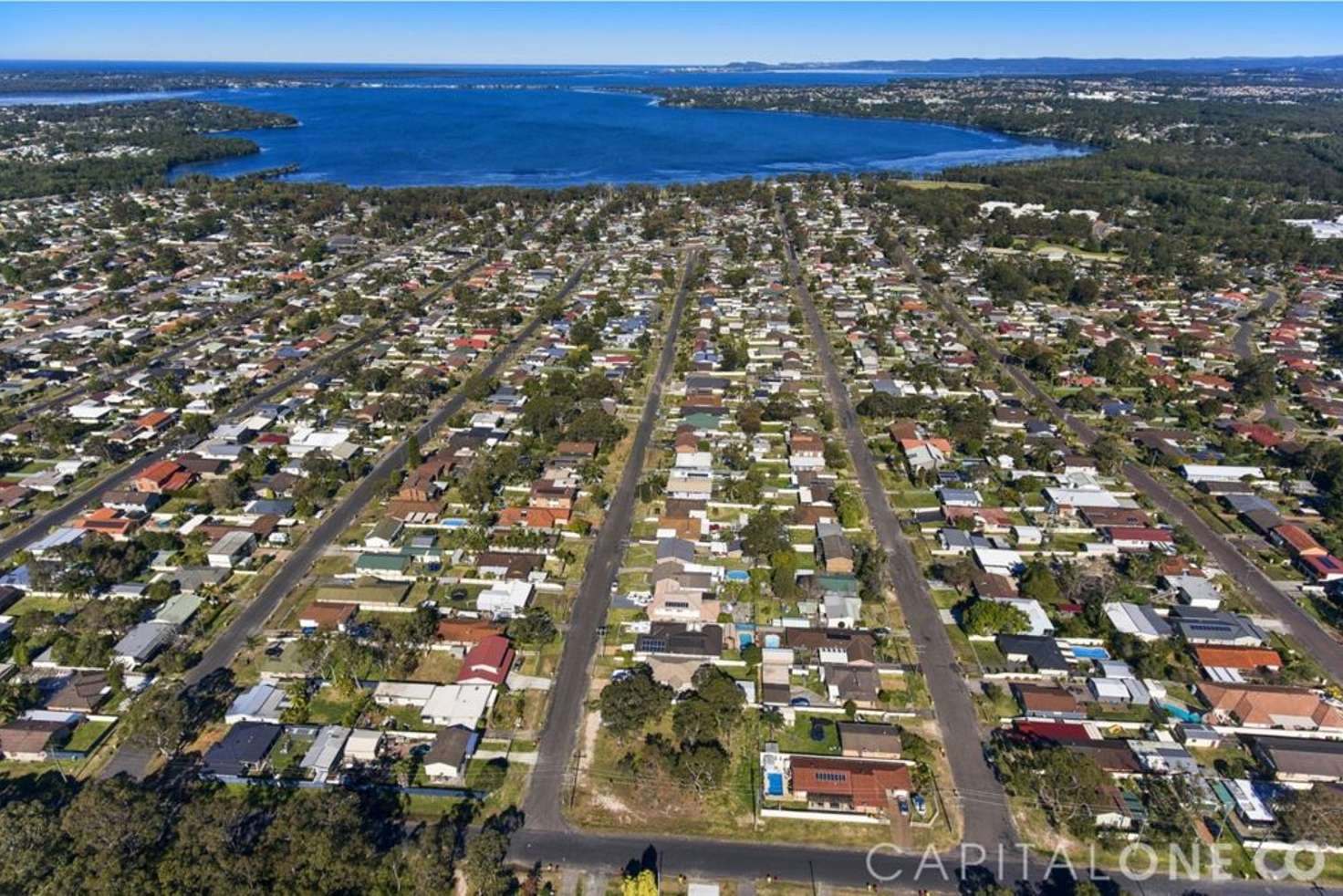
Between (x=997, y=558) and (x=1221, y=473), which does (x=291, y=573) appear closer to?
(x=997, y=558)

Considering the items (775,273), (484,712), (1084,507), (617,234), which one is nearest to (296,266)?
(617,234)

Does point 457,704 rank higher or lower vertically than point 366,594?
lower

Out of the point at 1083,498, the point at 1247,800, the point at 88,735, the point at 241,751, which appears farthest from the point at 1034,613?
the point at 88,735

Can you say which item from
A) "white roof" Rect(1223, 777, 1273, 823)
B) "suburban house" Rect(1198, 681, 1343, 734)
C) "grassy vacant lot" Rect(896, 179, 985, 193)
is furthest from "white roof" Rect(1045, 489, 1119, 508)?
"grassy vacant lot" Rect(896, 179, 985, 193)

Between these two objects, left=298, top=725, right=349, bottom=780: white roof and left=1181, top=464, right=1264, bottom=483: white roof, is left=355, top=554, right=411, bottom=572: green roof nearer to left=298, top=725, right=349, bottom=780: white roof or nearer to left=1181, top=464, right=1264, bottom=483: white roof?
left=298, top=725, right=349, bottom=780: white roof

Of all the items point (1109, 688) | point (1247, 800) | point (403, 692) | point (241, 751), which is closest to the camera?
point (1247, 800)

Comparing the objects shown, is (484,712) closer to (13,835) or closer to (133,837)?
Result: (133,837)

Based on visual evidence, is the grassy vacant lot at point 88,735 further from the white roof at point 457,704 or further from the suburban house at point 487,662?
the suburban house at point 487,662
